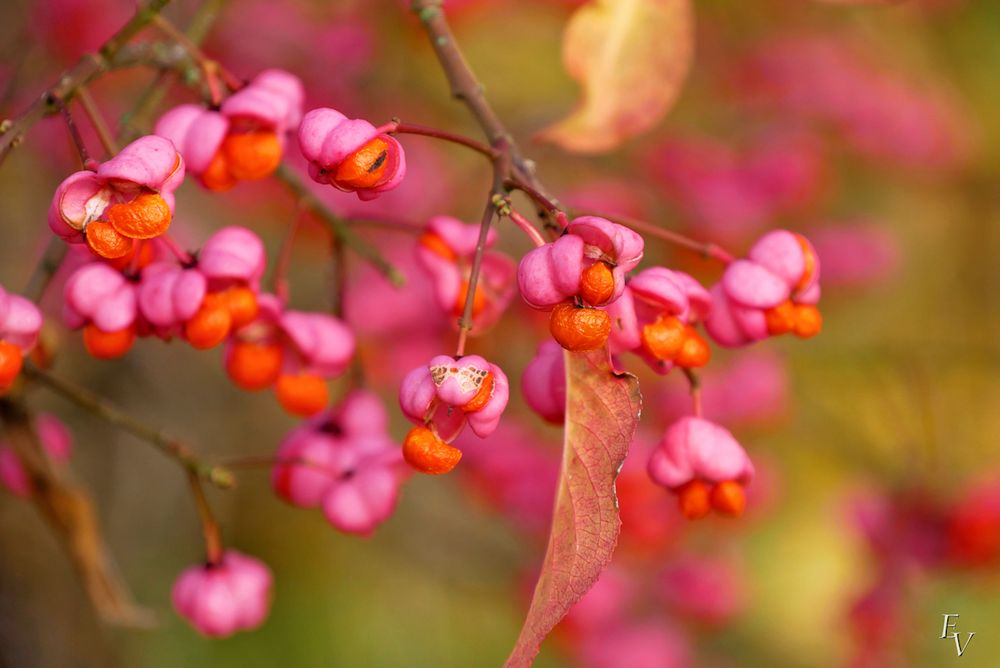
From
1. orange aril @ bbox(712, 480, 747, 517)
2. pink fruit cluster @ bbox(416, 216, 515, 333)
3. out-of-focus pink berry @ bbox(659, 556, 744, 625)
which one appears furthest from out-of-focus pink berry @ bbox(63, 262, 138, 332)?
out-of-focus pink berry @ bbox(659, 556, 744, 625)

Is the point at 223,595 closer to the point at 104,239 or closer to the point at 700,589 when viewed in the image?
the point at 104,239

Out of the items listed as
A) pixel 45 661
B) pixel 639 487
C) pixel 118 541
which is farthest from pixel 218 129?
pixel 118 541

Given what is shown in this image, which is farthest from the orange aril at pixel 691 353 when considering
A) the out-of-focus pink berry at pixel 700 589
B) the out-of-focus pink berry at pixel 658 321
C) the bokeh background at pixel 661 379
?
the out-of-focus pink berry at pixel 700 589

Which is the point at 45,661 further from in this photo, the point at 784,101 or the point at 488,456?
the point at 784,101

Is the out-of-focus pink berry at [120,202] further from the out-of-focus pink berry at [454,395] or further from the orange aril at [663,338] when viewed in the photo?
the orange aril at [663,338]

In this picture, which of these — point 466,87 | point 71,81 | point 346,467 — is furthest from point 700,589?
point 71,81

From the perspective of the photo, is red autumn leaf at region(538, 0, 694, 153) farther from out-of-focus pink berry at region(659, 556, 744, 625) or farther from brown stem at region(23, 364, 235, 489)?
out-of-focus pink berry at region(659, 556, 744, 625)

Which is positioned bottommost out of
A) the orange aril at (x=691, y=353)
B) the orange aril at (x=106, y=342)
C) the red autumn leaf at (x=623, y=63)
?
the orange aril at (x=106, y=342)
